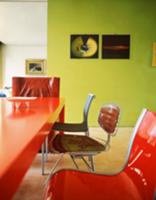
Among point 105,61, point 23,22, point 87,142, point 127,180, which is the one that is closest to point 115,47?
point 105,61

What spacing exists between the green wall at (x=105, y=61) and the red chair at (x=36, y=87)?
81.0 inches

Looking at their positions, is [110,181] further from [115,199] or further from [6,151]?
[6,151]

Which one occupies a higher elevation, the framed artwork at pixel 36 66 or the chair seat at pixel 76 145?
the framed artwork at pixel 36 66

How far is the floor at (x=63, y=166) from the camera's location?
6.51 feet

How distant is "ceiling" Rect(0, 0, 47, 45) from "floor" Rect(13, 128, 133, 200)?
10.3 feet

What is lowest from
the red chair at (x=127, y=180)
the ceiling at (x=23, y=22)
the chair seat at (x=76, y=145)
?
the chair seat at (x=76, y=145)

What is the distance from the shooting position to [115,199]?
1007 mm

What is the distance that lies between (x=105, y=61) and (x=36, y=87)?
236 cm

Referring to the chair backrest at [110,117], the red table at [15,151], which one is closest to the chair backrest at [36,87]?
the chair backrest at [110,117]

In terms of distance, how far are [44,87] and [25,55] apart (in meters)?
7.90

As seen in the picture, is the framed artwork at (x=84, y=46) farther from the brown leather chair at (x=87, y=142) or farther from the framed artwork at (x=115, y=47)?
Result: the brown leather chair at (x=87, y=142)

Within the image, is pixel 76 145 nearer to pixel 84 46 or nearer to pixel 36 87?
pixel 36 87

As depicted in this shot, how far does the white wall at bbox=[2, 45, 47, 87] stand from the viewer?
10.1 m

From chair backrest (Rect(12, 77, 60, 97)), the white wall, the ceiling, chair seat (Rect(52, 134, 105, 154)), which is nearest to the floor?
chair seat (Rect(52, 134, 105, 154))
